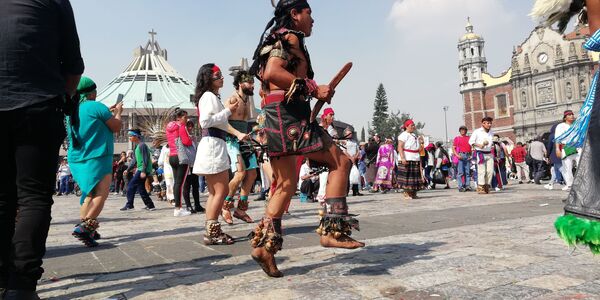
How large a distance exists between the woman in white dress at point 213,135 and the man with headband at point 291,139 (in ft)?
5.02

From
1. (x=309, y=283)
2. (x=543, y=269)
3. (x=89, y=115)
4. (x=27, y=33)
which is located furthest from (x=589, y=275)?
(x=89, y=115)

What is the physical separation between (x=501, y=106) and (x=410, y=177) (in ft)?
241

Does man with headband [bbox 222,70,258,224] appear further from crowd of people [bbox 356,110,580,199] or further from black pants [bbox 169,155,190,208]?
crowd of people [bbox 356,110,580,199]

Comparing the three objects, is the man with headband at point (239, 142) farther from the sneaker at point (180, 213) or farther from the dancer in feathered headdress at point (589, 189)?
the dancer in feathered headdress at point (589, 189)

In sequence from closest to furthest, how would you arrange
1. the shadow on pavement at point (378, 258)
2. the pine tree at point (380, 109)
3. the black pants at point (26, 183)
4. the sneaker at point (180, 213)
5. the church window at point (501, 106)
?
the black pants at point (26, 183), the shadow on pavement at point (378, 258), the sneaker at point (180, 213), the church window at point (501, 106), the pine tree at point (380, 109)

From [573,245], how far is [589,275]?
1203 millimetres

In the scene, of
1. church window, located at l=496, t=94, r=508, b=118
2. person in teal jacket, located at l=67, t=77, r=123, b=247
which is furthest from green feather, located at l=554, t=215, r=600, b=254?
church window, located at l=496, t=94, r=508, b=118

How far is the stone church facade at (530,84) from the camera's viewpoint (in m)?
60.0

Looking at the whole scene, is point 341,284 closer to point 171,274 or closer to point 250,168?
point 171,274

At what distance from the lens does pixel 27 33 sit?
2.30m

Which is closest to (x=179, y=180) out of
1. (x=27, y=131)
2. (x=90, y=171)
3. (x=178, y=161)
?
(x=178, y=161)

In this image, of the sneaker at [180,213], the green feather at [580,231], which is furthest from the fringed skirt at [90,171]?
the green feather at [580,231]

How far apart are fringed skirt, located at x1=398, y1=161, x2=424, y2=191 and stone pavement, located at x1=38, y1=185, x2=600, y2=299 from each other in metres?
4.75

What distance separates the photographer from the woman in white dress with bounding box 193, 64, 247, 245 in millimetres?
4605
